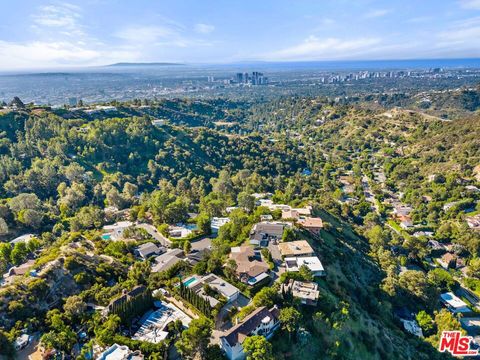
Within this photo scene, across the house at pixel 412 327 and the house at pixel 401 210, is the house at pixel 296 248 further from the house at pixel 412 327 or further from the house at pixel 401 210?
the house at pixel 401 210

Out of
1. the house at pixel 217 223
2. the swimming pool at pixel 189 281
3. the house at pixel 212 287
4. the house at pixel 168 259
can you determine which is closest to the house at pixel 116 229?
the house at pixel 168 259

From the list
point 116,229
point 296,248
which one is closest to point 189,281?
point 296,248

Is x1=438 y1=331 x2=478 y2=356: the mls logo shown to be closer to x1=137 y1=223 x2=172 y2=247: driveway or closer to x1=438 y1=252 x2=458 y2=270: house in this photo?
x1=438 y1=252 x2=458 y2=270: house

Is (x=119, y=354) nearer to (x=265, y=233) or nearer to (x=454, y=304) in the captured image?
(x=265, y=233)

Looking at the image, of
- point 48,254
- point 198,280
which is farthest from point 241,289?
point 48,254

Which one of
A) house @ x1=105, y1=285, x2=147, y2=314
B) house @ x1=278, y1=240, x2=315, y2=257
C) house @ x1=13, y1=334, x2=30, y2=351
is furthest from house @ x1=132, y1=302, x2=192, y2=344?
house @ x1=278, y1=240, x2=315, y2=257
